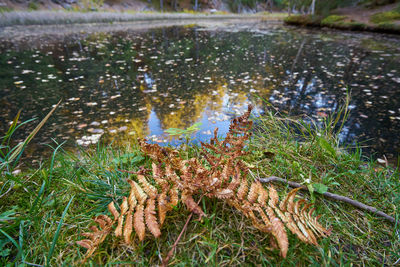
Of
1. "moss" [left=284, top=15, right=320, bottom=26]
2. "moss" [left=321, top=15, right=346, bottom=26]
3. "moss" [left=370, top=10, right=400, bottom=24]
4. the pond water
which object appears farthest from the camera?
"moss" [left=284, top=15, right=320, bottom=26]

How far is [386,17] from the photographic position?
1268 centimetres

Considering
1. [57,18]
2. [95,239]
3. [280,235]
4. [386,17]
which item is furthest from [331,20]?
[57,18]

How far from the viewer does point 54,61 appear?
20.3 feet

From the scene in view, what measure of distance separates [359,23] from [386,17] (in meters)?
1.50

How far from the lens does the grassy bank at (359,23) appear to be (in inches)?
456

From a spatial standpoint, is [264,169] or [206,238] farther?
[264,169]

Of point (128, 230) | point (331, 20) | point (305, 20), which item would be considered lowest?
point (128, 230)

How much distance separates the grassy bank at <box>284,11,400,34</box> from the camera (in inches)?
456

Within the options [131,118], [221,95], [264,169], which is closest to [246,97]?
[221,95]

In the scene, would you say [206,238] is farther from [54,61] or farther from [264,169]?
[54,61]

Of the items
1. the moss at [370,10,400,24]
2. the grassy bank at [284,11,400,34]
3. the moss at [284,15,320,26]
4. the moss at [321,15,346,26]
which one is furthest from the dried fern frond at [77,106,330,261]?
the moss at [284,15,320,26]

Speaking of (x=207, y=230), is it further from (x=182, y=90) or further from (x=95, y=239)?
(x=182, y=90)

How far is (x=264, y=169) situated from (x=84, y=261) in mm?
1264

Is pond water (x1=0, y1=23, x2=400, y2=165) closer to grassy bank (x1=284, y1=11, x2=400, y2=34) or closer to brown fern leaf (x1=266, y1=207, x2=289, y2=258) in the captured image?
brown fern leaf (x1=266, y1=207, x2=289, y2=258)
